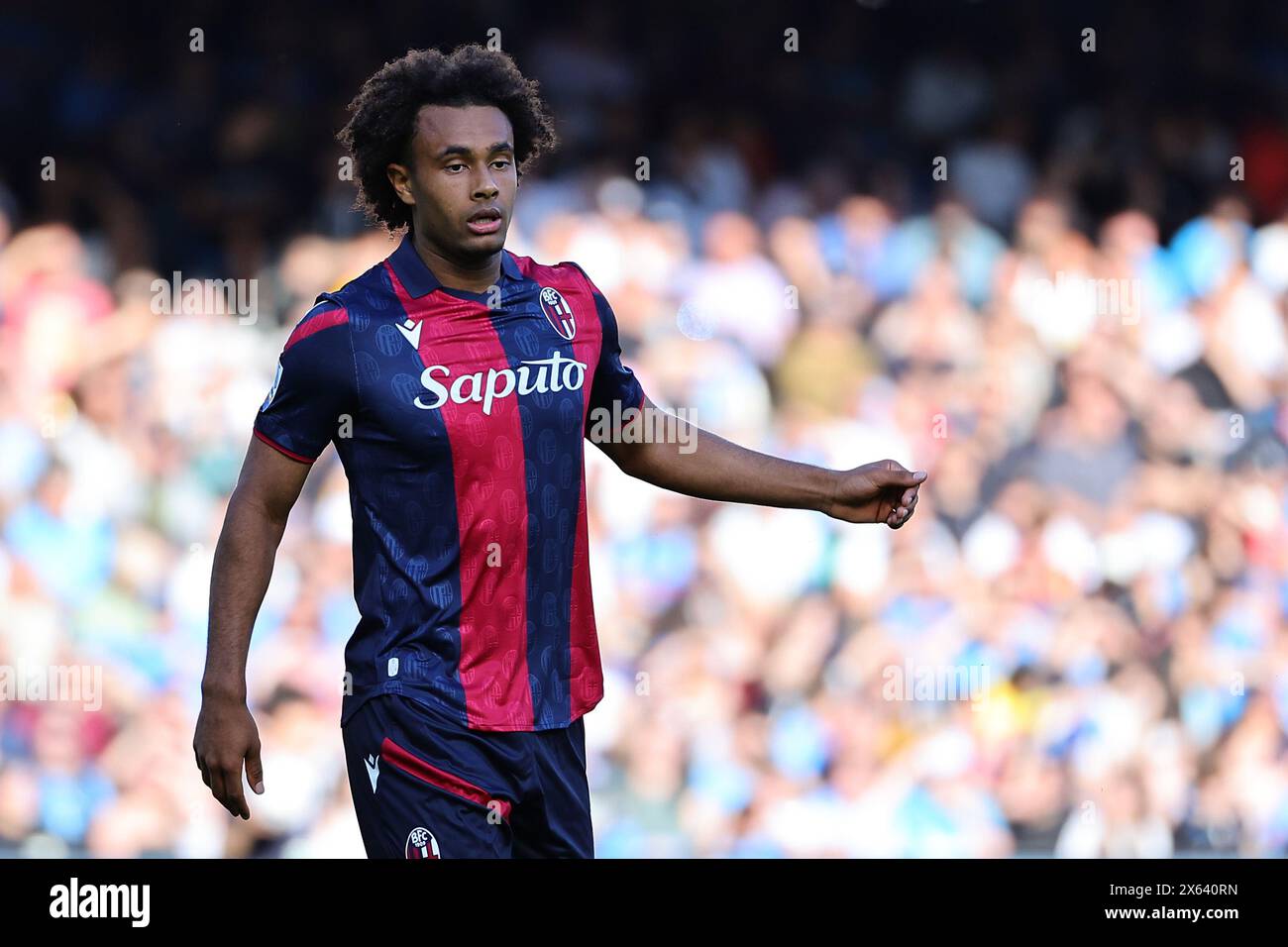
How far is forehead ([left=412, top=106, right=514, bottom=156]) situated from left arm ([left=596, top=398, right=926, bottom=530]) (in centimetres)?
56

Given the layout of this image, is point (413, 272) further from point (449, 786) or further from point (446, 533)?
point (449, 786)

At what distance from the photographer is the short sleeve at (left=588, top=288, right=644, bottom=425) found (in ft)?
9.90

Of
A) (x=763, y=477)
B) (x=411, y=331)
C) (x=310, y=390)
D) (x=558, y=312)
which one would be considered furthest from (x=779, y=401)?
(x=310, y=390)

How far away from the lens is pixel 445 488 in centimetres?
275

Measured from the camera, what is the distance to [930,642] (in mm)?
5465

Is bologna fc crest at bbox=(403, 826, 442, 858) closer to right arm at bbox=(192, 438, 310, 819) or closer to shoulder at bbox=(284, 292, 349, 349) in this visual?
right arm at bbox=(192, 438, 310, 819)

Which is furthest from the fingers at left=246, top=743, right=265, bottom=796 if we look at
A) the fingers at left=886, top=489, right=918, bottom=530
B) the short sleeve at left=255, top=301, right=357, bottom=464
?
the fingers at left=886, top=489, right=918, bottom=530

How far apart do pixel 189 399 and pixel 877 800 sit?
254cm

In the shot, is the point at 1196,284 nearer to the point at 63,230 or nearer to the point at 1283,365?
the point at 1283,365

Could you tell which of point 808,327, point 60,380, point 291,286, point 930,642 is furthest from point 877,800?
point 60,380

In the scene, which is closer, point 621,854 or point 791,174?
point 621,854

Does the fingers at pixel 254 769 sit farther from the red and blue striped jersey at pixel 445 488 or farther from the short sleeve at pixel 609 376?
the short sleeve at pixel 609 376

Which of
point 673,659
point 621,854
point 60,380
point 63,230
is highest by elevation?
point 63,230

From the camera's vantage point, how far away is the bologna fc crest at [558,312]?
2.96 metres
